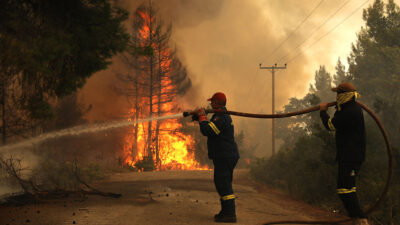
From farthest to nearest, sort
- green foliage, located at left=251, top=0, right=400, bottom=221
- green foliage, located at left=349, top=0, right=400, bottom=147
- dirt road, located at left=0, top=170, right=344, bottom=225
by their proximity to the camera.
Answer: green foliage, located at left=349, top=0, right=400, bottom=147
green foliage, located at left=251, top=0, right=400, bottom=221
dirt road, located at left=0, top=170, right=344, bottom=225

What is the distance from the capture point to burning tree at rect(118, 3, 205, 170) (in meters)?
26.1

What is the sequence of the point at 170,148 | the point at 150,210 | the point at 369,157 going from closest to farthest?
the point at 150,210 → the point at 369,157 → the point at 170,148

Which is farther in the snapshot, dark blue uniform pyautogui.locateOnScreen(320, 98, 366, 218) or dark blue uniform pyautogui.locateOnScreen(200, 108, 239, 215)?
dark blue uniform pyautogui.locateOnScreen(200, 108, 239, 215)

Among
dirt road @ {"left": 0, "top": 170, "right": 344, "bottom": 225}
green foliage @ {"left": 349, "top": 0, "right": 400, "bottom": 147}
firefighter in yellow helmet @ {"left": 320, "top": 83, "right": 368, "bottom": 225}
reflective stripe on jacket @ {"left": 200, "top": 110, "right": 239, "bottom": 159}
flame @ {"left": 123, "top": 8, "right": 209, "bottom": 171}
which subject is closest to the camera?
firefighter in yellow helmet @ {"left": 320, "top": 83, "right": 368, "bottom": 225}

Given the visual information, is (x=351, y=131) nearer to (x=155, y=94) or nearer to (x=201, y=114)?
(x=201, y=114)

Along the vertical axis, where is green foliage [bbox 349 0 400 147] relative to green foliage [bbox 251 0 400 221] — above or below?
above

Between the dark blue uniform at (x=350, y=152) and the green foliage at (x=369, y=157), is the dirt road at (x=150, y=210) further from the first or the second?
the dark blue uniform at (x=350, y=152)

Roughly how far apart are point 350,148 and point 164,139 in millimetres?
21888

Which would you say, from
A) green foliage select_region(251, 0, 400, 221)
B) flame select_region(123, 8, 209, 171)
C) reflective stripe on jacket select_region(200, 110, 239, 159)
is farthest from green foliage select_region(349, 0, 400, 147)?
reflective stripe on jacket select_region(200, 110, 239, 159)

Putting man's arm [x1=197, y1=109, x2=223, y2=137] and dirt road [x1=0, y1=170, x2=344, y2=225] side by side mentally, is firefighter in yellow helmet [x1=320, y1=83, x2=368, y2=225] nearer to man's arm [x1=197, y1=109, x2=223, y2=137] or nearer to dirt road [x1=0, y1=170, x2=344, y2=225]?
dirt road [x1=0, y1=170, x2=344, y2=225]

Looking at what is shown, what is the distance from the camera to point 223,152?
6078mm

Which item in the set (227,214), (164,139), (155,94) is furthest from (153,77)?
(227,214)

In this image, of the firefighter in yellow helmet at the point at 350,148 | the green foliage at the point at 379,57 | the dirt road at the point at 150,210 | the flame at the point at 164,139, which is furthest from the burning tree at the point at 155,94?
the firefighter in yellow helmet at the point at 350,148

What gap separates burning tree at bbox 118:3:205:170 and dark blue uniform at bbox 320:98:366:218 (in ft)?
66.8
